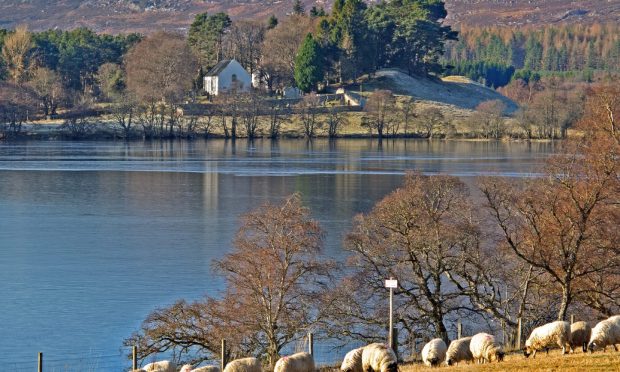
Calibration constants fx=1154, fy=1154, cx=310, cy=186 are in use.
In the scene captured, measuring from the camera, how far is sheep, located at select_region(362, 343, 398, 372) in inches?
885

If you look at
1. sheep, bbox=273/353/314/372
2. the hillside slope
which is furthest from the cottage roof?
sheep, bbox=273/353/314/372

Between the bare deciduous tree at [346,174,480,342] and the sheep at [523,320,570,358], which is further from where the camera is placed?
the bare deciduous tree at [346,174,480,342]

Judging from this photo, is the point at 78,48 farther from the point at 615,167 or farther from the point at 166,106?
the point at 615,167

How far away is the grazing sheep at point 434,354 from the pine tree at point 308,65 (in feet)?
320

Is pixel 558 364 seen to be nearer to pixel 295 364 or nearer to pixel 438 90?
pixel 295 364

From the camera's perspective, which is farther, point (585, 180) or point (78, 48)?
point (78, 48)

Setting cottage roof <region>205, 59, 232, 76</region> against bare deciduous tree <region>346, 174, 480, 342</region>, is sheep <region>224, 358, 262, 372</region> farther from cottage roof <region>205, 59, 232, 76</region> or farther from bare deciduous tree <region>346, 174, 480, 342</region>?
cottage roof <region>205, 59, 232, 76</region>

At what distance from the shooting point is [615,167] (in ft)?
105

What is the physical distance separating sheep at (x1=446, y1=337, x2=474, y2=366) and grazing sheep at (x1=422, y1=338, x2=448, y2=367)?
0.23m

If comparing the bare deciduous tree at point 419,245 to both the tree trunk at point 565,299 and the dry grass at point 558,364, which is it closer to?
the tree trunk at point 565,299

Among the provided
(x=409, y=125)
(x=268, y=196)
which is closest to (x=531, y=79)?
(x=409, y=125)

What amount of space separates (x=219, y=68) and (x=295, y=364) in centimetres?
10698

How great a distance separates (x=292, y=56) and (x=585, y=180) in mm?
98820

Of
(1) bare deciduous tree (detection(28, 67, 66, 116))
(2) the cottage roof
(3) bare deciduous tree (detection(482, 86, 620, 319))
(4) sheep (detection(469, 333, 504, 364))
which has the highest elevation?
(2) the cottage roof
